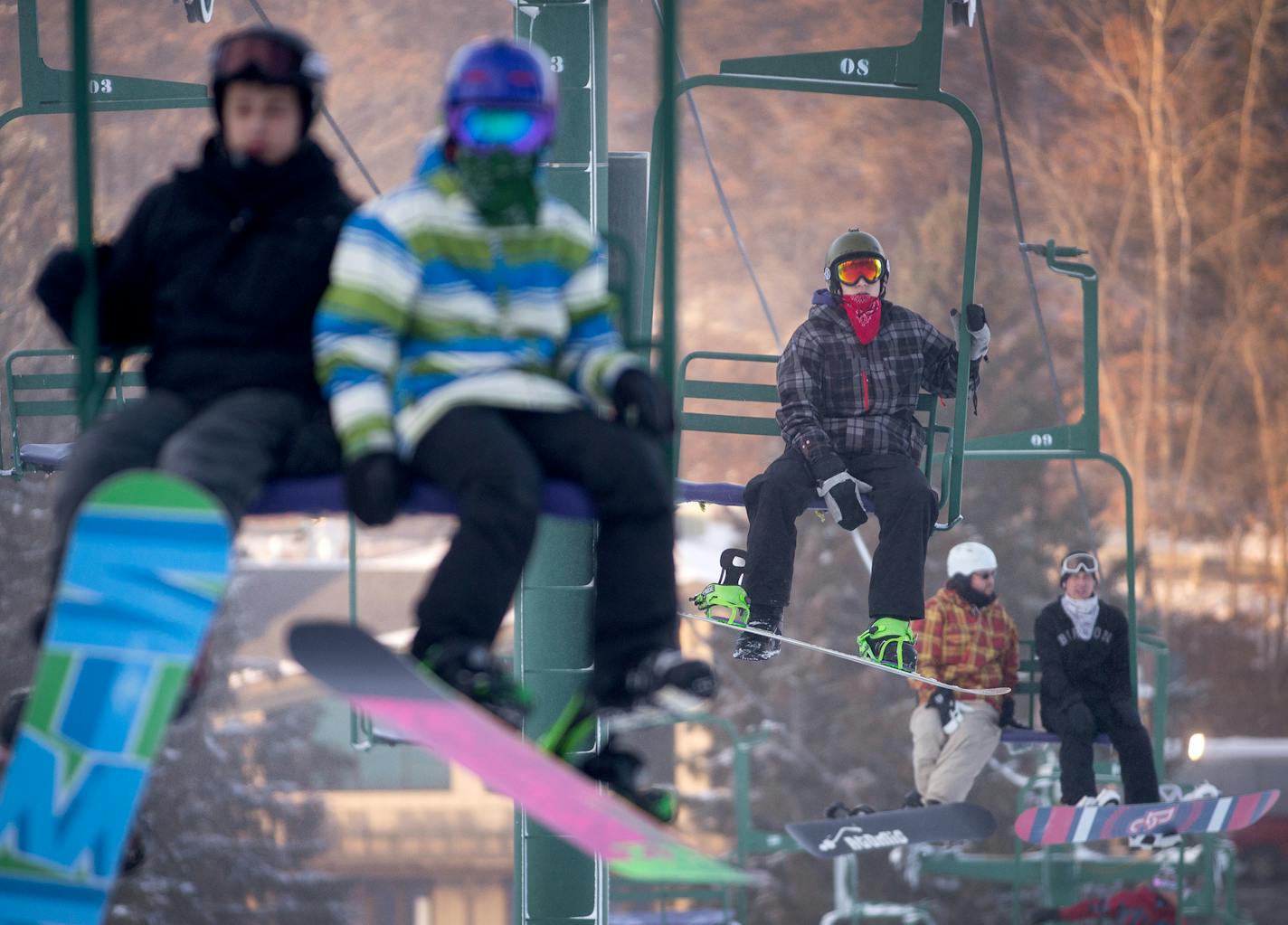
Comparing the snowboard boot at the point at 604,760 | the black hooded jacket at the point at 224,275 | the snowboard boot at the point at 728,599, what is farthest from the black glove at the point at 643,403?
the snowboard boot at the point at 728,599

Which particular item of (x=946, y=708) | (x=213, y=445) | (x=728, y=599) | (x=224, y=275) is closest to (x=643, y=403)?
(x=213, y=445)

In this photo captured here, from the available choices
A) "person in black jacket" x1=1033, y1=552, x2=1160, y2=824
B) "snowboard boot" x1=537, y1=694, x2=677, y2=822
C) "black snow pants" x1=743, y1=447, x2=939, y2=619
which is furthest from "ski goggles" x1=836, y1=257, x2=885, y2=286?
"snowboard boot" x1=537, y1=694, x2=677, y2=822

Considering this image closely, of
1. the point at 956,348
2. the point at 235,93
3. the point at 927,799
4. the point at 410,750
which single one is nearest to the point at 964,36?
the point at 410,750

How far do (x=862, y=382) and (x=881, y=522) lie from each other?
1.43ft

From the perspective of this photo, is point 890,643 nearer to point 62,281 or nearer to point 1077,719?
point 1077,719

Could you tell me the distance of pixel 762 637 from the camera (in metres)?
6.60

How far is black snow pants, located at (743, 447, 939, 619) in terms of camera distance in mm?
6246

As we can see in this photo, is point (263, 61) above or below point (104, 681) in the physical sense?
above

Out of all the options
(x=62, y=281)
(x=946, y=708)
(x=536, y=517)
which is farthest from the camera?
(x=946, y=708)

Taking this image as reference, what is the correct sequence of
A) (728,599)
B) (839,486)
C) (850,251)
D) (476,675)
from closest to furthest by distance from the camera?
(476,675)
(839,486)
(850,251)
(728,599)

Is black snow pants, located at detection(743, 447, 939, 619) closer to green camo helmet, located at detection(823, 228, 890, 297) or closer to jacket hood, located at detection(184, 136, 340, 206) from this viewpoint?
green camo helmet, located at detection(823, 228, 890, 297)

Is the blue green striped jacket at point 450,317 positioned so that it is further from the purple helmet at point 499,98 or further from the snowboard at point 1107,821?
the snowboard at point 1107,821

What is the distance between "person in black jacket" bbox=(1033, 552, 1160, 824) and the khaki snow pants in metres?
0.31

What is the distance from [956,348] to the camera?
643cm
